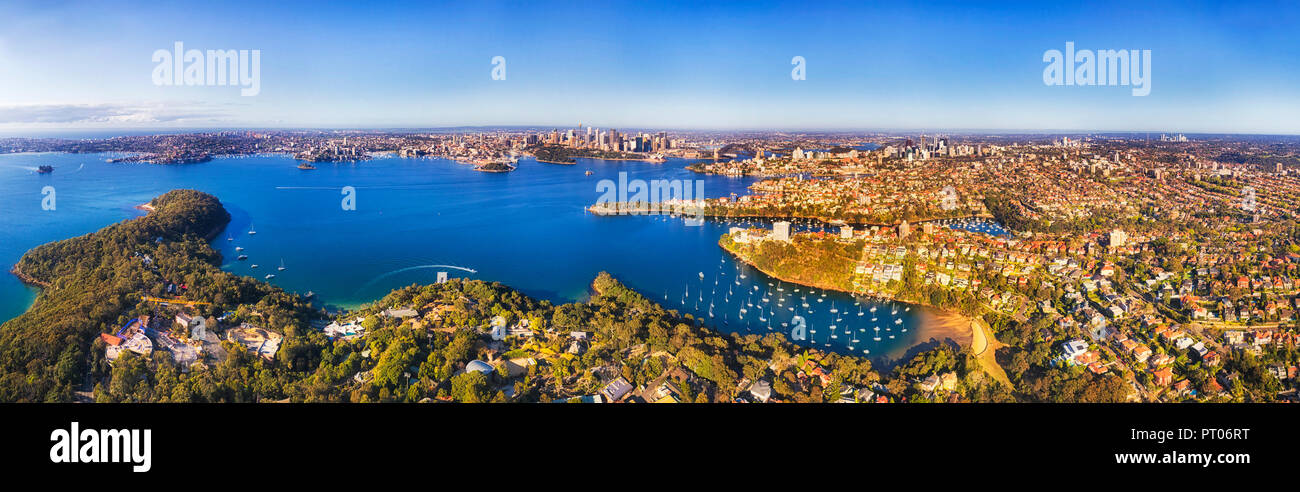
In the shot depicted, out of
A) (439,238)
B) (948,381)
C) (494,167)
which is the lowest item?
(948,381)

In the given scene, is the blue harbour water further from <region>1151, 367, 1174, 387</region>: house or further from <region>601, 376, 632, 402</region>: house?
<region>601, 376, 632, 402</region>: house

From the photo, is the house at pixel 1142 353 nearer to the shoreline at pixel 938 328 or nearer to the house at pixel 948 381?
the shoreline at pixel 938 328

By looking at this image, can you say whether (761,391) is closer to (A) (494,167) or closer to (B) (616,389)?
(B) (616,389)

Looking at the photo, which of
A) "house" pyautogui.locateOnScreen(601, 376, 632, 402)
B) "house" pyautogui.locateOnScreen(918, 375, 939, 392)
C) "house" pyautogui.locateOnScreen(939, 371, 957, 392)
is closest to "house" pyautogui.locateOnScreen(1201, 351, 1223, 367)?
"house" pyautogui.locateOnScreen(939, 371, 957, 392)

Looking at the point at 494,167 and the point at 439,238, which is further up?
the point at 494,167

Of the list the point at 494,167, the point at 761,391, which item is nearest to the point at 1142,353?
the point at 761,391

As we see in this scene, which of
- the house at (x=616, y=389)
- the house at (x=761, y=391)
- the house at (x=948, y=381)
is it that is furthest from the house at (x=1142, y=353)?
the house at (x=616, y=389)

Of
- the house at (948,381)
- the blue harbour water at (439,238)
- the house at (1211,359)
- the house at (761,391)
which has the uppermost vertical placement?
the blue harbour water at (439,238)

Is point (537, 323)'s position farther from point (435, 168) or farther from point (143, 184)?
point (435, 168)

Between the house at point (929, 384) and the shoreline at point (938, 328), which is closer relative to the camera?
the house at point (929, 384)

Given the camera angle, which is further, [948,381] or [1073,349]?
[1073,349]
